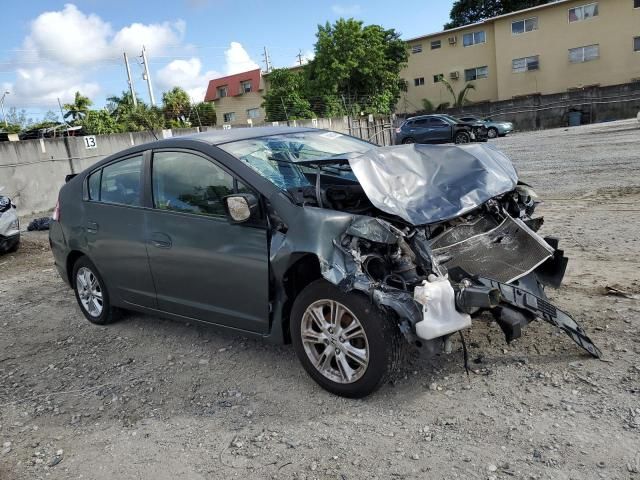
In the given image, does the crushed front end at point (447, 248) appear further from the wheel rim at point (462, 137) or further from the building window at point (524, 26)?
the building window at point (524, 26)

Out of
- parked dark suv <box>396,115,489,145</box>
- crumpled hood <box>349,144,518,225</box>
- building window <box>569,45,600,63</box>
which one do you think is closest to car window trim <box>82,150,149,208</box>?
crumpled hood <box>349,144,518,225</box>

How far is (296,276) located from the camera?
346 centimetres

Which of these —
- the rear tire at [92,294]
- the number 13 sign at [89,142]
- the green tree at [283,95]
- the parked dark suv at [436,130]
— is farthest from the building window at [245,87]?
the rear tire at [92,294]

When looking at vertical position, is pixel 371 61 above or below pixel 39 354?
above

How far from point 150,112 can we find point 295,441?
34970 mm

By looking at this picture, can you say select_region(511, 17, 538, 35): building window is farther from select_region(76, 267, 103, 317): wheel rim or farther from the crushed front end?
select_region(76, 267, 103, 317): wheel rim

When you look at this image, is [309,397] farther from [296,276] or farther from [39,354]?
[39,354]

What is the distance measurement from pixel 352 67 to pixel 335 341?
36729 millimetres

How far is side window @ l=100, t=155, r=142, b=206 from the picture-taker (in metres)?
4.38

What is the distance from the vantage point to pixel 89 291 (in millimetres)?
5039

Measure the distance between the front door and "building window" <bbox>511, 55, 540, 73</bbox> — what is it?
39714 mm

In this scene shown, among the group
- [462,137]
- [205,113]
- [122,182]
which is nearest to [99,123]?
[462,137]

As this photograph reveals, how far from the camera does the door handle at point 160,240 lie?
4004 mm

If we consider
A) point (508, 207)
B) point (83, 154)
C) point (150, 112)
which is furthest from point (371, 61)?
point (508, 207)
